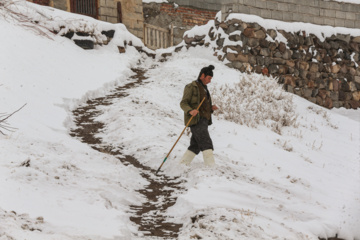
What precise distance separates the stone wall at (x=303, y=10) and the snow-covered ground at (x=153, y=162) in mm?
2268

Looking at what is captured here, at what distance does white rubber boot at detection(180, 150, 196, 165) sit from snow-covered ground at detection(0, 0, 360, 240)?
12cm

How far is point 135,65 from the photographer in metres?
15.1

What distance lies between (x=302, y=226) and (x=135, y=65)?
1154cm

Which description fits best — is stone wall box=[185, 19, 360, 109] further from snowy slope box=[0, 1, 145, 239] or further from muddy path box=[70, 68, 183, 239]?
muddy path box=[70, 68, 183, 239]

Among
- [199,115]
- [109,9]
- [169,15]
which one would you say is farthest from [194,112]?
[169,15]

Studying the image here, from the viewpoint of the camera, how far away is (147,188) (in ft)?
18.1

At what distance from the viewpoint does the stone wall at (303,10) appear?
527 inches

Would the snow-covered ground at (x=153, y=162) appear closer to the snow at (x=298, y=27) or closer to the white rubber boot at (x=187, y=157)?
the white rubber boot at (x=187, y=157)

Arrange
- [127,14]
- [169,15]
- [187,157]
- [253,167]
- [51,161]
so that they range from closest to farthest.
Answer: [51,161] → [187,157] → [253,167] → [127,14] → [169,15]

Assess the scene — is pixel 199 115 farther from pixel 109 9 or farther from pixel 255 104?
pixel 109 9

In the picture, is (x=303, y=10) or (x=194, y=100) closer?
(x=194, y=100)

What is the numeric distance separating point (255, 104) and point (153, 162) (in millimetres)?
4812

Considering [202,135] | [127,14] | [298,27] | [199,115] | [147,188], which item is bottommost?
[147,188]

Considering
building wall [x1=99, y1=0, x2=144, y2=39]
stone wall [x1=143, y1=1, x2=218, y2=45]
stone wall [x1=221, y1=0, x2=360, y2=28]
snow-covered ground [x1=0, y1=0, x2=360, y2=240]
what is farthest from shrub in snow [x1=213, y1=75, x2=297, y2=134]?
stone wall [x1=143, y1=1, x2=218, y2=45]
